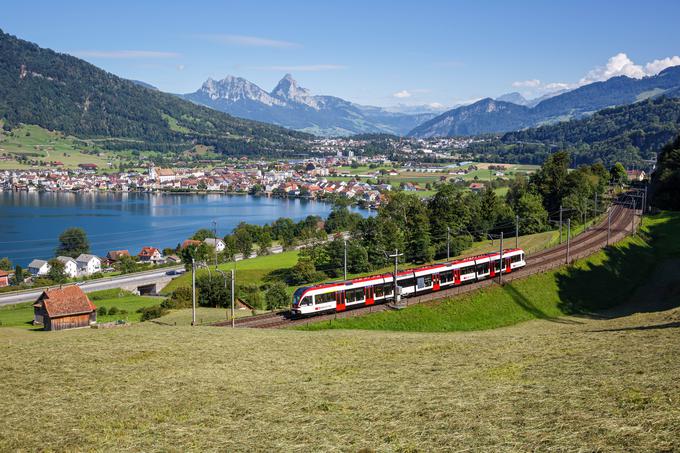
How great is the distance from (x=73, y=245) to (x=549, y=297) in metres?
74.7

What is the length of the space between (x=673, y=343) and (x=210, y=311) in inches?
1046

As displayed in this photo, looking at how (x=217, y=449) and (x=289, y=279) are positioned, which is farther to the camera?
(x=289, y=279)

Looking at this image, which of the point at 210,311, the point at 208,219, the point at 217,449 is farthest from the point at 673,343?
the point at 208,219

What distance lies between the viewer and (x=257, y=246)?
88500mm

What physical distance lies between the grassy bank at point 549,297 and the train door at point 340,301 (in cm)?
175

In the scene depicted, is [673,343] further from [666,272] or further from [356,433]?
[666,272]

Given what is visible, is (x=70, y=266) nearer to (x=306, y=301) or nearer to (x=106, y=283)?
(x=106, y=283)

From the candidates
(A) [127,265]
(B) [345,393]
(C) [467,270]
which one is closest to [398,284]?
(C) [467,270]

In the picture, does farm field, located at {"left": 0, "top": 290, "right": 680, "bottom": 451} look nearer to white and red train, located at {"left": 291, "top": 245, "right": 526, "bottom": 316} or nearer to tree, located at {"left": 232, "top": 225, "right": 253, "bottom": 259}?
white and red train, located at {"left": 291, "top": 245, "right": 526, "bottom": 316}

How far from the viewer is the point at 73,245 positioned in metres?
88.1

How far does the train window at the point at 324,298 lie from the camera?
30.5 metres

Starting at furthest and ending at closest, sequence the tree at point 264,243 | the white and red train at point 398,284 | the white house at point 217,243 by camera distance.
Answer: the white house at point 217,243 < the tree at point 264,243 < the white and red train at point 398,284

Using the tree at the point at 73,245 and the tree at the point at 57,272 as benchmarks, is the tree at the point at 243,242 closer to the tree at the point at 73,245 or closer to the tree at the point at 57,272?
the tree at the point at 57,272

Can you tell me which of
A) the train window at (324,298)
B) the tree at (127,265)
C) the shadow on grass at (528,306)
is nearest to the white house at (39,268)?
the tree at (127,265)
